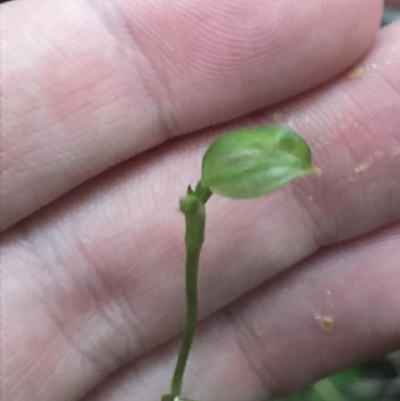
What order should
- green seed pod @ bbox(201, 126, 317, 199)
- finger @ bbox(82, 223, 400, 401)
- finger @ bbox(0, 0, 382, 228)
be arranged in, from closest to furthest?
1. green seed pod @ bbox(201, 126, 317, 199)
2. finger @ bbox(0, 0, 382, 228)
3. finger @ bbox(82, 223, 400, 401)

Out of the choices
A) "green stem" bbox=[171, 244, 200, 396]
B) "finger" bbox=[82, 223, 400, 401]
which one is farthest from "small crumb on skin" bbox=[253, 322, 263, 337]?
"green stem" bbox=[171, 244, 200, 396]

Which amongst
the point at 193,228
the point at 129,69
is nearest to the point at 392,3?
the point at 129,69

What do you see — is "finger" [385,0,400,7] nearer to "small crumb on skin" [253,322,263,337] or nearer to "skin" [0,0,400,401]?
"skin" [0,0,400,401]

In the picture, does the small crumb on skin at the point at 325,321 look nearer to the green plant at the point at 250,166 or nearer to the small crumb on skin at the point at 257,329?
the small crumb on skin at the point at 257,329

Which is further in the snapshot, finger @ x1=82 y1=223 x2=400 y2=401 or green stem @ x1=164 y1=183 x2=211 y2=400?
finger @ x1=82 y1=223 x2=400 y2=401

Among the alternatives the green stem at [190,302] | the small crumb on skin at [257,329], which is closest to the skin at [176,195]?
the small crumb on skin at [257,329]

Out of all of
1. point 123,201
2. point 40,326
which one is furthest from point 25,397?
point 123,201

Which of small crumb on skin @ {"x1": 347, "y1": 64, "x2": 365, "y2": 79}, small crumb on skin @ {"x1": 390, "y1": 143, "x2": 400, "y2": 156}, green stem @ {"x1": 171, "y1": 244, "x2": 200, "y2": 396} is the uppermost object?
small crumb on skin @ {"x1": 347, "y1": 64, "x2": 365, "y2": 79}
